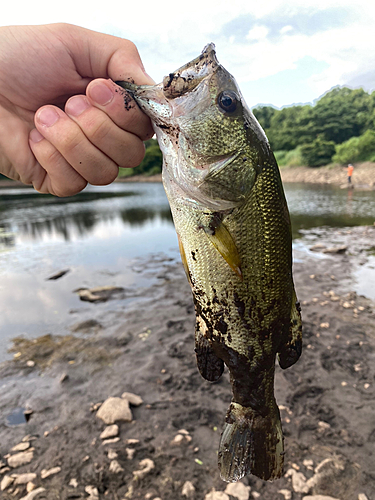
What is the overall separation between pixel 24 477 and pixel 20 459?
0.30 m

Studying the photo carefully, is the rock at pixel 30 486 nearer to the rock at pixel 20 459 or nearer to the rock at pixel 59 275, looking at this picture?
the rock at pixel 20 459

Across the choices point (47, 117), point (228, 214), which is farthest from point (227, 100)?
point (47, 117)

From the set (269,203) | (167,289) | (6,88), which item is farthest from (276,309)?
(167,289)

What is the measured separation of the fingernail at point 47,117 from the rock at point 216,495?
3773 mm

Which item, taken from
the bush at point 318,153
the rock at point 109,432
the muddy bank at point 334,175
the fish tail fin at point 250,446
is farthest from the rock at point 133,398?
the bush at point 318,153

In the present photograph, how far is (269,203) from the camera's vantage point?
1.94 m

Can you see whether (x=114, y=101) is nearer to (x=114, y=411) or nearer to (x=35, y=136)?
(x=35, y=136)

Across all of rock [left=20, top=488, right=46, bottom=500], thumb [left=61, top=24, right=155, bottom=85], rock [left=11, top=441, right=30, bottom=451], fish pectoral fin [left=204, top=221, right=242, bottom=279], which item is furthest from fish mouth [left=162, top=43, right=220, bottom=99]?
rock [left=11, top=441, right=30, bottom=451]

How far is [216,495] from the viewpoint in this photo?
3.40m

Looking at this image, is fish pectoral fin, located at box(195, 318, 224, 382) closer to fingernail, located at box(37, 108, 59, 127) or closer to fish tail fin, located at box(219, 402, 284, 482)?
fish tail fin, located at box(219, 402, 284, 482)

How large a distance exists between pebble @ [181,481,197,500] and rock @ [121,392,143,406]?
144cm

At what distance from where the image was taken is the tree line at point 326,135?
4622 centimetres

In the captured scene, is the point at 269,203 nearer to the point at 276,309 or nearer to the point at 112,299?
the point at 276,309

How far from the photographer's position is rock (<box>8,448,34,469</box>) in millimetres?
3831
